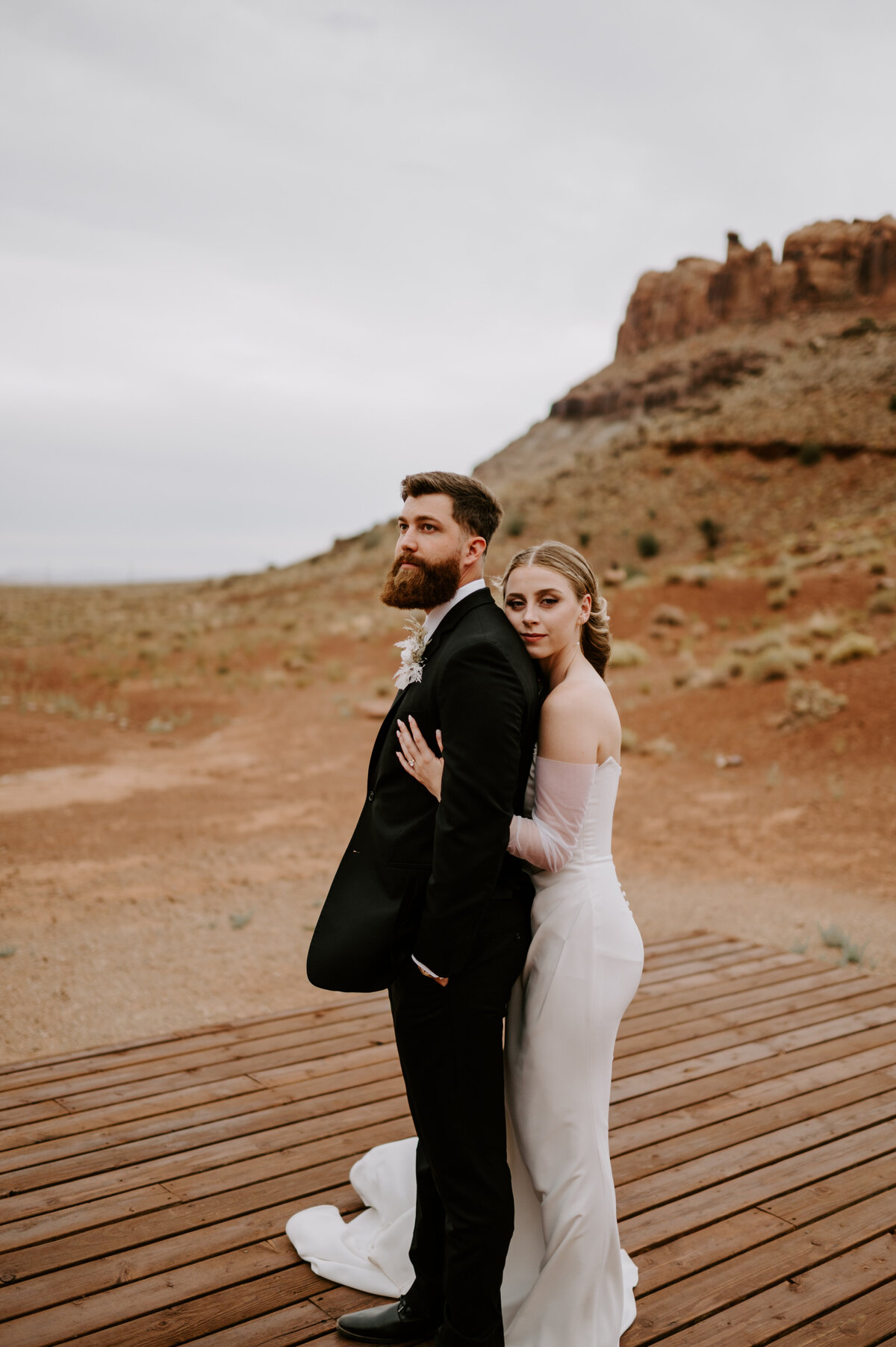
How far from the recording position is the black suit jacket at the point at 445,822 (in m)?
1.99

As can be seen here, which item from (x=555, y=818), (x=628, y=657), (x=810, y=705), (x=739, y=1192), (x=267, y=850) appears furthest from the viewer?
(x=628, y=657)

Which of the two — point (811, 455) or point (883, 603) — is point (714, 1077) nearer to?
point (883, 603)

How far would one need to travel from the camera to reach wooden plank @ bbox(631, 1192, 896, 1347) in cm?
250

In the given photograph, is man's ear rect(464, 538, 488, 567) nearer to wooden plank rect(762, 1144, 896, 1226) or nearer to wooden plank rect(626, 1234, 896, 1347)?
wooden plank rect(626, 1234, 896, 1347)

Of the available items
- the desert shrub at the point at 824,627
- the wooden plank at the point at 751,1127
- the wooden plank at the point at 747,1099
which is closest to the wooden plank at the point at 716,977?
the wooden plank at the point at 747,1099

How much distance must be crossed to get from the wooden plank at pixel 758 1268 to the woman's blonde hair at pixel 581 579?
170 cm

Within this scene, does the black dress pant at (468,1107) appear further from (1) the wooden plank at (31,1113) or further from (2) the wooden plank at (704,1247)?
(1) the wooden plank at (31,1113)

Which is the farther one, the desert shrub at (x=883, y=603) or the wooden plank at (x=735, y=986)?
the desert shrub at (x=883, y=603)

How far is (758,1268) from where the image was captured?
105 inches

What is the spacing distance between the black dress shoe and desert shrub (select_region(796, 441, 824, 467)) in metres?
43.9

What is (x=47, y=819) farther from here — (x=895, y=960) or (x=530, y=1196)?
(x=530, y=1196)

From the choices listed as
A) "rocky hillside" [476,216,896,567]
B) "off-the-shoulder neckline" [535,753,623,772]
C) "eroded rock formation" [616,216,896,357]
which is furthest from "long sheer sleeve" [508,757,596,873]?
"eroded rock formation" [616,216,896,357]

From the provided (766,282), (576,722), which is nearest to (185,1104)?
(576,722)

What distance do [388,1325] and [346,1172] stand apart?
0.76m
